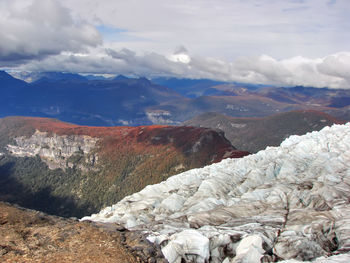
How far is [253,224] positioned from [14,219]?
154ft

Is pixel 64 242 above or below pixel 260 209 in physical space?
above

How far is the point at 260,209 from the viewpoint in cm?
7931

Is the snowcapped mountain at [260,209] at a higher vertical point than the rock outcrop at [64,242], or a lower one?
lower

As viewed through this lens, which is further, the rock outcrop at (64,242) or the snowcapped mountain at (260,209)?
the snowcapped mountain at (260,209)

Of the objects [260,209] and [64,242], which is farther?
[260,209]

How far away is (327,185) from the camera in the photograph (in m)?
89.1

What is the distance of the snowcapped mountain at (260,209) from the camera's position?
47.8 metres

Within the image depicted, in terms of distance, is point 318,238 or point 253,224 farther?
point 253,224

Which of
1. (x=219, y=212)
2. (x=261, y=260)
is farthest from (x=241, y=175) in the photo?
(x=261, y=260)

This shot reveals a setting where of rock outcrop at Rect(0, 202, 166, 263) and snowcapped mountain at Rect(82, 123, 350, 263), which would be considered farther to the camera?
snowcapped mountain at Rect(82, 123, 350, 263)

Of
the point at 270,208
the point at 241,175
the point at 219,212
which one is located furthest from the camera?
the point at 241,175

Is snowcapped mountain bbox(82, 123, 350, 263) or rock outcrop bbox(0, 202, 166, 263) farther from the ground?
rock outcrop bbox(0, 202, 166, 263)

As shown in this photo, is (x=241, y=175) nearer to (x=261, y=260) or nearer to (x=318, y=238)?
(x=318, y=238)

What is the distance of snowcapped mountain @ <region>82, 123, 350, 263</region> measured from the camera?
47.8m
